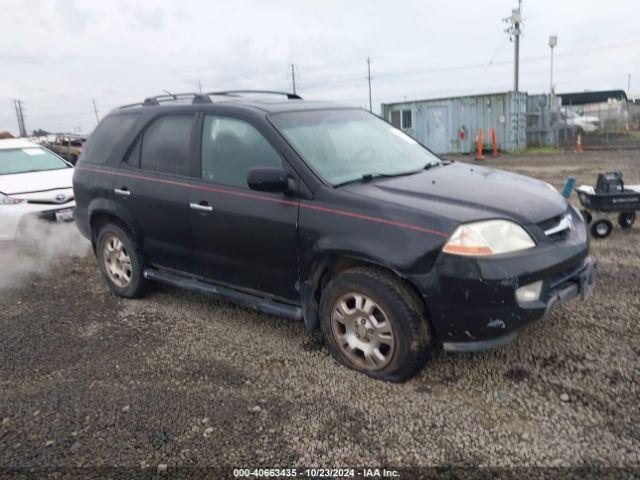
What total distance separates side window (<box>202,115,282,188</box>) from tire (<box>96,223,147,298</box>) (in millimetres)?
1303

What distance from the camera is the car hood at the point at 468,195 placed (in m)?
3.26

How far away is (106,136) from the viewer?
5230 millimetres

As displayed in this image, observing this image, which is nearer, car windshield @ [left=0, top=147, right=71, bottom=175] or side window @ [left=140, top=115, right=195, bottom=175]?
side window @ [left=140, top=115, right=195, bottom=175]

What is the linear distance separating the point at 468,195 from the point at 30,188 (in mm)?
6390

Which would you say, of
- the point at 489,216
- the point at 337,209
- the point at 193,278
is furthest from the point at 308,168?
the point at 193,278

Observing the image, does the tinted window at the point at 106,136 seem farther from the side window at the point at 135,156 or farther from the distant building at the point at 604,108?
the distant building at the point at 604,108

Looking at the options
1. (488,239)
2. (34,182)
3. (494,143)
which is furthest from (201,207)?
(494,143)

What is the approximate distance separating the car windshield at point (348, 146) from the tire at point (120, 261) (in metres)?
2.02

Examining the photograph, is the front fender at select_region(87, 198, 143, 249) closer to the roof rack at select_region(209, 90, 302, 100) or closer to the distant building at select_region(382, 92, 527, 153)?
the roof rack at select_region(209, 90, 302, 100)

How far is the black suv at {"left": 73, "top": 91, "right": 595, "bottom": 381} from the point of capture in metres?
3.14

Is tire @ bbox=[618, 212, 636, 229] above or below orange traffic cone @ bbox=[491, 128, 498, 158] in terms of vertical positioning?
below

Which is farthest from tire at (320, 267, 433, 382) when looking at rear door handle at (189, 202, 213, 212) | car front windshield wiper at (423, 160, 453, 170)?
car front windshield wiper at (423, 160, 453, 170)

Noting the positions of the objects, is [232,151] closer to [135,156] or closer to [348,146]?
[348,146]

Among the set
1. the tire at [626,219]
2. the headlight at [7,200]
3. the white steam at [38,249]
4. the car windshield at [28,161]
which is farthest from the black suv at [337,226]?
the car windshield at [28,161]
